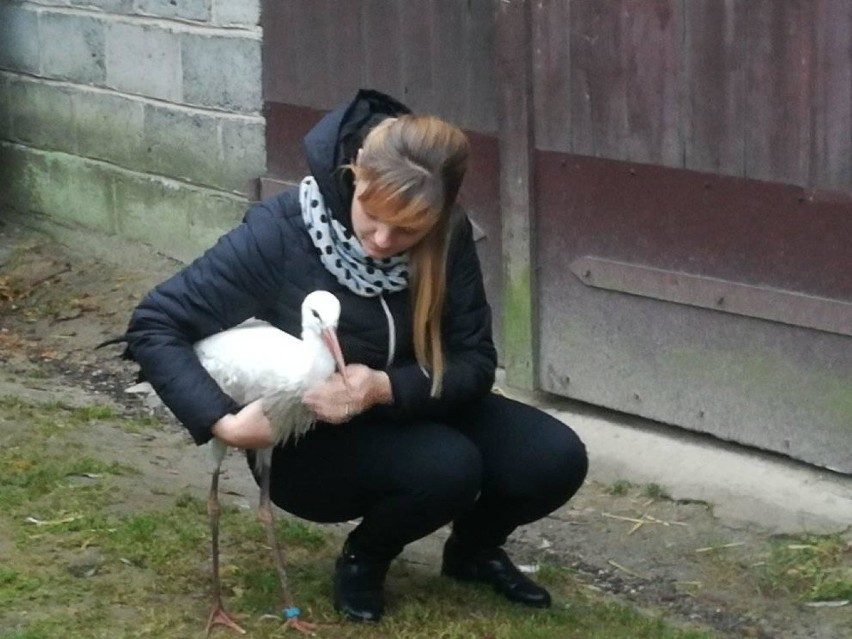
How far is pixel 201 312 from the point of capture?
12.1ft

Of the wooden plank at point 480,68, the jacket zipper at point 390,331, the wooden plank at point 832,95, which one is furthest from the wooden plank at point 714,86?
the jacket zipper at point 390,331

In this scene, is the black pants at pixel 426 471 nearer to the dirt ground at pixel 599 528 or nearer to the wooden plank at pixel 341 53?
the dirt ground at pixel 599 528

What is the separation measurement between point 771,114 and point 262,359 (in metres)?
1.92

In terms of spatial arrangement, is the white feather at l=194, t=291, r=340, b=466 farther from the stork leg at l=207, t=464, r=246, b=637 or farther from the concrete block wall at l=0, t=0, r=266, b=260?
the concrete block wall at l=0, t=0, r=266, b=260

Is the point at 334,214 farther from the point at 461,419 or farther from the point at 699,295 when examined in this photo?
the point at 699,295

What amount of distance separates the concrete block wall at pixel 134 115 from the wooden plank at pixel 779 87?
2.45 meters

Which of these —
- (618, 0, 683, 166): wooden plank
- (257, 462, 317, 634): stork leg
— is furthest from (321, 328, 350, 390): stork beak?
(618, 0, 683, 166): wooden plank

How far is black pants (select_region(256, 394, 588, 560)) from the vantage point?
374 centimetres

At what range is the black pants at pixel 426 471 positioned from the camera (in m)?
3.74

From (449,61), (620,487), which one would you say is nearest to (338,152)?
(620,487)

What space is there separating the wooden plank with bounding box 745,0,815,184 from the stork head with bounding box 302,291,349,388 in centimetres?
177

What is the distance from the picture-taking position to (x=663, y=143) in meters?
5.12

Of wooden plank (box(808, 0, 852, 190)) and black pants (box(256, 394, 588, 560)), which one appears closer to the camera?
black pants (box(256, 394, 588, 560))

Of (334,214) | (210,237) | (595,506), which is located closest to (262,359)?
(334,214)
